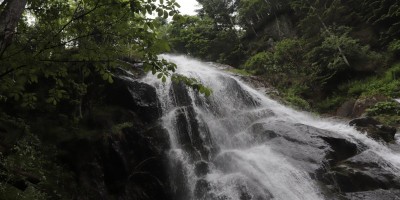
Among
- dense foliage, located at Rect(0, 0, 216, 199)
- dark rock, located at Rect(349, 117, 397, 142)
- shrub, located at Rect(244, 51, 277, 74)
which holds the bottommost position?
dark rock, located at Rect(349, 117, 397, 142)

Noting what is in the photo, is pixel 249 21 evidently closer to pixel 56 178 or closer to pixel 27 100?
pixel 56 178

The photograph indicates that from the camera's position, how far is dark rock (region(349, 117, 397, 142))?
11.8 m

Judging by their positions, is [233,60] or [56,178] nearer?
[56,178]

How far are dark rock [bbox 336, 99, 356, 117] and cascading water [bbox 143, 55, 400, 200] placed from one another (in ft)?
5.32

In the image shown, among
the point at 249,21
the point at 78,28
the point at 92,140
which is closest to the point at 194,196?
the point at 92,140

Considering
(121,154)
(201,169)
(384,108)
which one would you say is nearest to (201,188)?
(201,169)

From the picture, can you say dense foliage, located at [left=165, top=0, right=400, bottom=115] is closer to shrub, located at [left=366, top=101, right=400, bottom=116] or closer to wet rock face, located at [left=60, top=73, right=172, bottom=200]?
shrub, located at [left=366, top=101, right=400, bottom=116]

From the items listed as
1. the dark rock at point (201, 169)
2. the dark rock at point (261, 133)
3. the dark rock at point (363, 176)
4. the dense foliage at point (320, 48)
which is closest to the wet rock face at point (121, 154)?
the dark rock at point (201, 169)

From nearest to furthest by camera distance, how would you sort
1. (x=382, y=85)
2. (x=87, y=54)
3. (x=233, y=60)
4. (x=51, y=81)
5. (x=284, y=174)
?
(x=87, y=54), (x=284, y=174), (x=51, y=81), (x=382, y=85), (x=233, y=60)

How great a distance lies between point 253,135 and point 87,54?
9.85 metres

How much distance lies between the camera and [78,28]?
406 cm

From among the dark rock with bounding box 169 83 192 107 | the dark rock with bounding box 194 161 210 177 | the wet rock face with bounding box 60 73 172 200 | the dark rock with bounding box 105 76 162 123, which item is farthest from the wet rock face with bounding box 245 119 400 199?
the dark rock with bounding box 105 76 162 123

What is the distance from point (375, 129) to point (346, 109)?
4616 mm

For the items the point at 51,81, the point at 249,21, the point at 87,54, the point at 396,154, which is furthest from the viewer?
the point at 249,21
